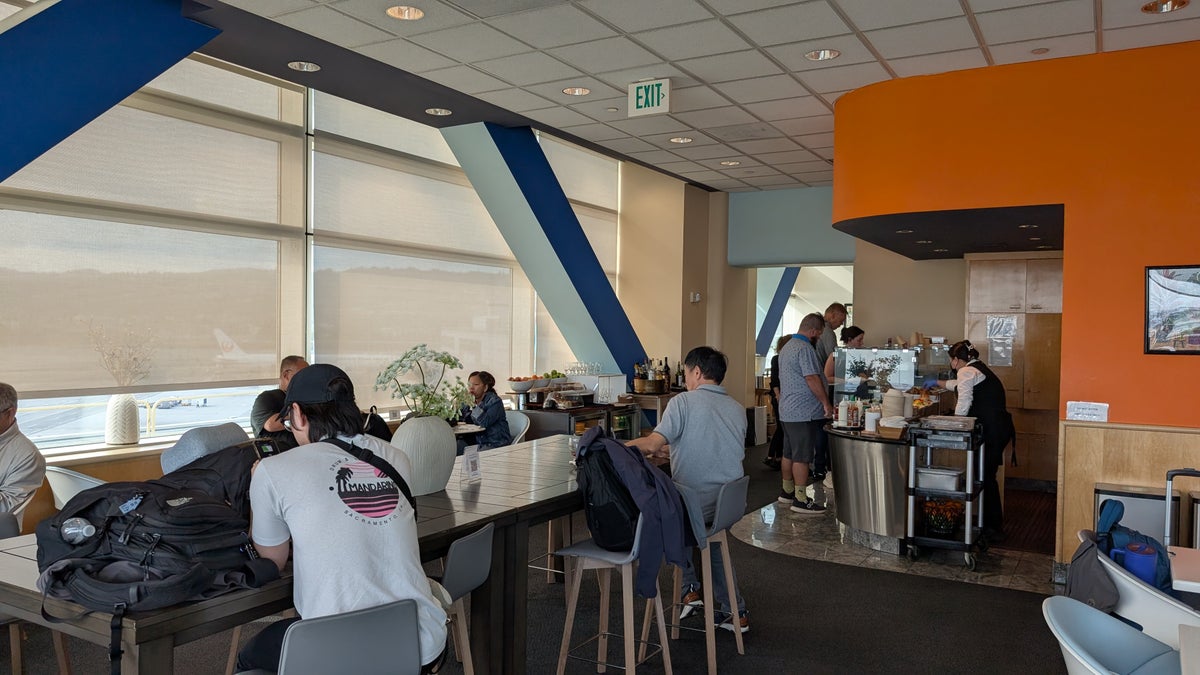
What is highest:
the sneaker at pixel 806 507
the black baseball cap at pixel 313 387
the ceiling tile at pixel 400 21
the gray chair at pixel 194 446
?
the ceiling tile at pixel 400 21

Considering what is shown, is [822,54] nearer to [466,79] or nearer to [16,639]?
[466,79]

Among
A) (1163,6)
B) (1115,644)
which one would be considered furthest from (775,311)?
(1115,644)

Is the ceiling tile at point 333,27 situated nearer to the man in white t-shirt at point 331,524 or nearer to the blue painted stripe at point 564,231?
the blue painted stripe at point 564,231

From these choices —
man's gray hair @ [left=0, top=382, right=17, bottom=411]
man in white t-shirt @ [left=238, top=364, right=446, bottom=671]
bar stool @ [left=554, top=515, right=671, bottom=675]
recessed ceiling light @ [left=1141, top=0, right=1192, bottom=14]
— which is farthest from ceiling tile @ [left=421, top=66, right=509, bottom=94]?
recessed ceiling light @ [left=1141, top=0, right=1192, bottom=14]

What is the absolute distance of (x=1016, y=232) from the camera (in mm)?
6488

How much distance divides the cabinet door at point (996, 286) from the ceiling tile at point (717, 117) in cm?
329

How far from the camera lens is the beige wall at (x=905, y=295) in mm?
8969

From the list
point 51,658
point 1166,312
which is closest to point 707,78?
point 1166,312

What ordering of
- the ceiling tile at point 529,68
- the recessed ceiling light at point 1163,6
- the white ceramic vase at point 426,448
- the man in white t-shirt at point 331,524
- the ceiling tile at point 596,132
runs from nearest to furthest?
the man in white t-shirt at point 331,524, the white ceramic vase at point 426,448, the recessed ceiling light at point 1163,6, the ceiling tile at point 529,68, the ceiling tile at point 596,132

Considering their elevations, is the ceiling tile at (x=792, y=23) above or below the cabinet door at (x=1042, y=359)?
above

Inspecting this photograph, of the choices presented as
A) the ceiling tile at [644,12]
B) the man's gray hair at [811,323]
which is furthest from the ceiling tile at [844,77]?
the man's gray hair at [811,323]

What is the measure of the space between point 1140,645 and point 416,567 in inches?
76.8

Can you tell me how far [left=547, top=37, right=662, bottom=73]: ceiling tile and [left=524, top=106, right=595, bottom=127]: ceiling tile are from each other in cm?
100

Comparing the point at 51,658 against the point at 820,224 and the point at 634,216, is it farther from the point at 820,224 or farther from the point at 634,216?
the point at 820,224
